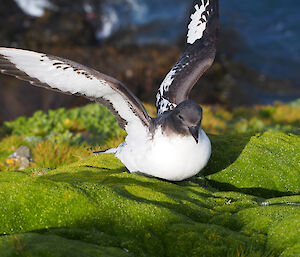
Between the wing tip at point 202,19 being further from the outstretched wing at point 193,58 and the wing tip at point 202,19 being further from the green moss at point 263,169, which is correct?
the green moss at point 263,169

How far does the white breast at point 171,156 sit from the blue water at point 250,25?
63.0 feet

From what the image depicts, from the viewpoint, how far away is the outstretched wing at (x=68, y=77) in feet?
15.8

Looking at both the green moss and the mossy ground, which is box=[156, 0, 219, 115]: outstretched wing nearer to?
the green moss

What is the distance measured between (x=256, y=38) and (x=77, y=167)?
23053 mm

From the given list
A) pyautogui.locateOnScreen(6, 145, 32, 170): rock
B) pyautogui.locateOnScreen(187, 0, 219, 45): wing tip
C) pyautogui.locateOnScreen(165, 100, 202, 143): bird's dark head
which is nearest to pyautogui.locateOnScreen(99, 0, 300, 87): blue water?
pyautogui.locateOnScreen(187, 0, 219, 45): wing tip

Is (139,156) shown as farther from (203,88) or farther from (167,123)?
(203,88)

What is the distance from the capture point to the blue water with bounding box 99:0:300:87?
2378 cm

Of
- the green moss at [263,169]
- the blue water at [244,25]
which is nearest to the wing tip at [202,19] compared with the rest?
the green moss at [263,169]

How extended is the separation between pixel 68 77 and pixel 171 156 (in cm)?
178

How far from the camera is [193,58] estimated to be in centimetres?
702

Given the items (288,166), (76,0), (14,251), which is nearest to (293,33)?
(76,0)

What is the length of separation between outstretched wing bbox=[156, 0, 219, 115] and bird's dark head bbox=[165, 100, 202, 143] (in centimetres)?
160

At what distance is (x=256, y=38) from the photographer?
1023 inches

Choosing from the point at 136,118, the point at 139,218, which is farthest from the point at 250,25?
the point at 139,218
